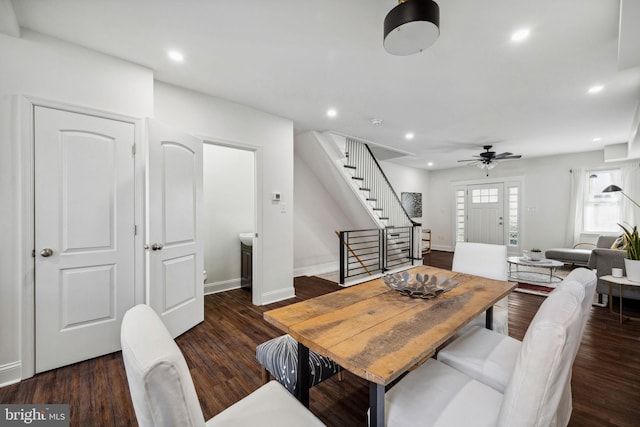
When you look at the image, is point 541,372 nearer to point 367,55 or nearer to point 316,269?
point 367,55

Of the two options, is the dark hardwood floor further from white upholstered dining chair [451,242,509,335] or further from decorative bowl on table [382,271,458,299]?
decorative bowl on table [382,271,458,299]

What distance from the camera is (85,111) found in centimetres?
218

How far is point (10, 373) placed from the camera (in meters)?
1.89

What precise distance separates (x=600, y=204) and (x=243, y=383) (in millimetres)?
8032

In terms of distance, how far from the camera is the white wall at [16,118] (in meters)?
1.89

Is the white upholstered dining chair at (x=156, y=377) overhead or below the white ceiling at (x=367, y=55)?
below

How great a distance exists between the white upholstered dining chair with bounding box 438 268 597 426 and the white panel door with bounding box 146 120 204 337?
7.87ft

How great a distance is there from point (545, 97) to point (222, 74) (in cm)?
371

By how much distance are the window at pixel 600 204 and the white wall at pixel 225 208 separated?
293 inches

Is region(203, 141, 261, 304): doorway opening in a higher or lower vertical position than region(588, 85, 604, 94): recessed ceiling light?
lower

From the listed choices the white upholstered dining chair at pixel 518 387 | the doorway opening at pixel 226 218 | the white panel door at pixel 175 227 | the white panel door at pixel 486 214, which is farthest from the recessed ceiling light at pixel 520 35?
the white panel door at pixel 486 214

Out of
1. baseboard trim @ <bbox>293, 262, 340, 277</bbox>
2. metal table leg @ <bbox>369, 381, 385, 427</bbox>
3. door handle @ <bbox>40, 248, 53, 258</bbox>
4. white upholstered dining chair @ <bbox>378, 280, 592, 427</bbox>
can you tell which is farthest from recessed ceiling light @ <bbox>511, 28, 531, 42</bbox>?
baseboard trim @ <bbox>293, 262, 340, 277</bbox>

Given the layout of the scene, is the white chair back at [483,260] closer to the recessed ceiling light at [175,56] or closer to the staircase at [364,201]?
the staircase at [364,201]

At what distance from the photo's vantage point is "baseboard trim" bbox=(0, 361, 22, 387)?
187 cm
